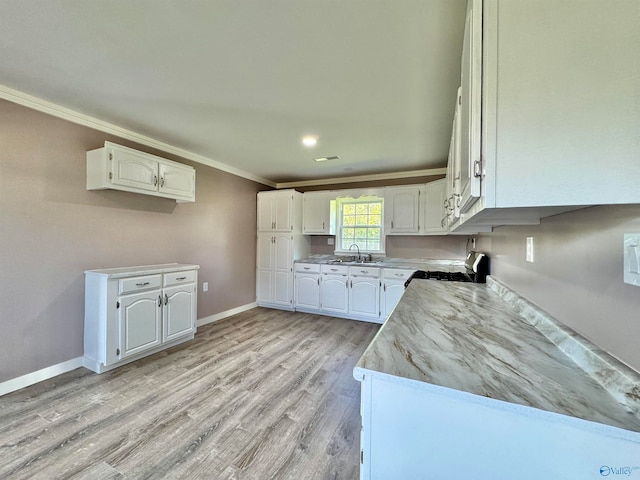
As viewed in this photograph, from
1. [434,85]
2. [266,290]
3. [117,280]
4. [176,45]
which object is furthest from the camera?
[266,290]

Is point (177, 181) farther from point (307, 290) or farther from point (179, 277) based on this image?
point (307, 290)

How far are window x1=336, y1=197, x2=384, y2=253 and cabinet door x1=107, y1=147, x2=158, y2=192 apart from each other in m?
2.89

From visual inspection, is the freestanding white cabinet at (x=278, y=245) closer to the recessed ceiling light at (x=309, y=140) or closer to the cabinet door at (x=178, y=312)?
the recessed ceiling light at (x=309, y=140)

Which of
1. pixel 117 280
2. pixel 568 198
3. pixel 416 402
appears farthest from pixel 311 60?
pixel 117 280

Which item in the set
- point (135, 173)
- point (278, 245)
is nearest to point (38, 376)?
point (135, 173)

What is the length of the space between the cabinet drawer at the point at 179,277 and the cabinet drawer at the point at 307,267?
5.73ft

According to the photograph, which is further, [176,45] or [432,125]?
[432,125]

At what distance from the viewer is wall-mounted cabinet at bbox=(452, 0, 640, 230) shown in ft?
2.07

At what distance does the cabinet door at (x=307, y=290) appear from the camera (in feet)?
14.8

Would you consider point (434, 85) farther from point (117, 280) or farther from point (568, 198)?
point (117, 280)

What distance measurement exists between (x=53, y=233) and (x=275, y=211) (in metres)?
2.91

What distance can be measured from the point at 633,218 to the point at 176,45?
2223 millimetres

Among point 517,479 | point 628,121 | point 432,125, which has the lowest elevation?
point 517,479

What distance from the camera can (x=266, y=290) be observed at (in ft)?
16.0
